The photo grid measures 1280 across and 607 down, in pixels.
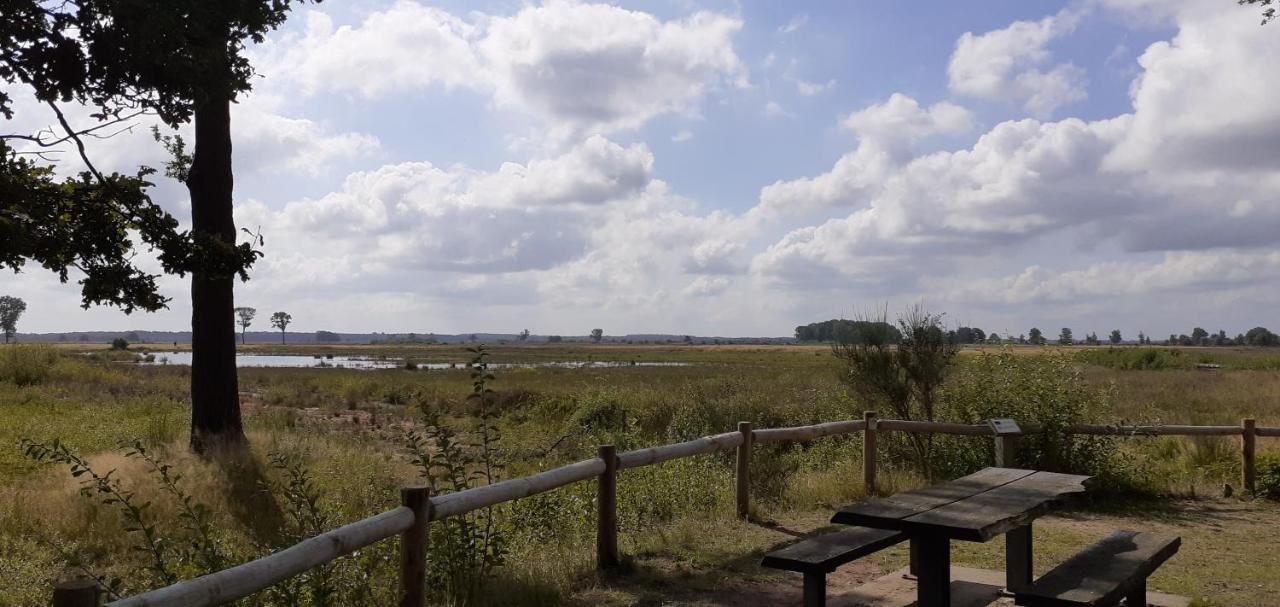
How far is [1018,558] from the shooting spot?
582 centimetres

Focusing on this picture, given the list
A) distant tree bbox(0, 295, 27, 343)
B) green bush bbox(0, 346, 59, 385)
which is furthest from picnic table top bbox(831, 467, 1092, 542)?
distant tree bbox(0, 295, 27, 343)

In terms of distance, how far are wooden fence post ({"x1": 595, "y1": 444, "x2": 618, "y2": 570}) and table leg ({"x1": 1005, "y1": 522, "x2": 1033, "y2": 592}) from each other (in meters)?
2.65

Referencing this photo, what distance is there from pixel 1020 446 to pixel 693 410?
1051 cm

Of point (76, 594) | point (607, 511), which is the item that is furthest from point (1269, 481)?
point (76, 594)

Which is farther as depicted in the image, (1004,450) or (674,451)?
(1004,450)

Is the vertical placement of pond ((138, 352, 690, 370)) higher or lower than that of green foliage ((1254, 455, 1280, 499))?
lower

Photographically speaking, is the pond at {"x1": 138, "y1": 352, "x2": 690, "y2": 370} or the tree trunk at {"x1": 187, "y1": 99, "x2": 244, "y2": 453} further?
the pond at {"x1": 138, "y1": 352, "x2": 690, "y2": 370}

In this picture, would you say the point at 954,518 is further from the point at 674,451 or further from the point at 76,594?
the point at 76,594

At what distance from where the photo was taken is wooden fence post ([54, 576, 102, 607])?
2.71 metres

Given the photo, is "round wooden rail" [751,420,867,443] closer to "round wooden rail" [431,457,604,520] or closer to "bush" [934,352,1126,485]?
"bush" [934,352,1126,485]

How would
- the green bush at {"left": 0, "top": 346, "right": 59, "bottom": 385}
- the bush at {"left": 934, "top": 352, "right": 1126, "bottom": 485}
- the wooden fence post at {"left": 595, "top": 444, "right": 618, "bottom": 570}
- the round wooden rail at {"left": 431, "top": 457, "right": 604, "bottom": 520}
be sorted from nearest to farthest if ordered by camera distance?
the round wooden rail at {"left": 431, "top": 457, "right": 604, "bottom": 520}
the wooden fence post at {"left": 595, "top": 444, "right": 618, "bottom": 570}
the bush at {"left": 934, "top": 352, "right": 1126, "bottom": 485}
the green bush at {"left": 0, "top": 346, "right": 59, "bottom": 385}

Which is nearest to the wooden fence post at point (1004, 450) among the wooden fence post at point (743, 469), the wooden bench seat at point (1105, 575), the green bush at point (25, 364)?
the wooden fence post at point (743, 469)

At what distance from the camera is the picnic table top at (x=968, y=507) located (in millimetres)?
4500

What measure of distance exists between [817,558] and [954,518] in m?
0.73
